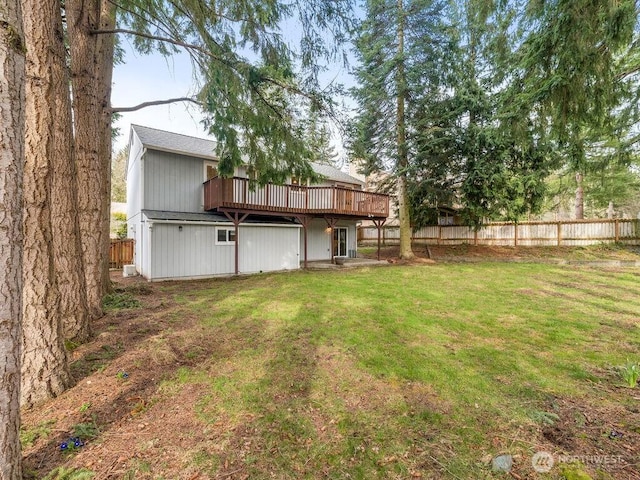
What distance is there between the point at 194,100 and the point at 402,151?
10552mm

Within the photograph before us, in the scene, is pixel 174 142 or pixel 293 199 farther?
pixel 293 199

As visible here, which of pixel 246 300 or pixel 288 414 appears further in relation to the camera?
pixel 246 300

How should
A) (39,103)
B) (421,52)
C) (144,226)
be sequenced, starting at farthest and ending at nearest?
(421,52)
(144,226)
(39,103)

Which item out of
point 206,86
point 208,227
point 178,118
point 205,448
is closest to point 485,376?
point 205,448

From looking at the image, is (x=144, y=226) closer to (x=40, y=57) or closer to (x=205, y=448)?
(x=40, y=57)

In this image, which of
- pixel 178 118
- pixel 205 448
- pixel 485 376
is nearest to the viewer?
pixel 205 448

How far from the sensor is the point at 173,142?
1227 centimetres

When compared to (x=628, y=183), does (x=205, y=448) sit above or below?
below

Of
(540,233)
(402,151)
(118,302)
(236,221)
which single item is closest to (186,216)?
(236,221)

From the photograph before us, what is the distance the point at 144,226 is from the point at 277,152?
22.6ft

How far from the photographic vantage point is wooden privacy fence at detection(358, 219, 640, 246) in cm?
1345

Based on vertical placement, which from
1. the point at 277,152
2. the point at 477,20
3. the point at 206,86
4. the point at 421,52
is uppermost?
the point at 421,52

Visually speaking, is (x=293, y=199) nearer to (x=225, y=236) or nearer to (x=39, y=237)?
(x=225, y=236)

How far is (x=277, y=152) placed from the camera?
6.61 meters
